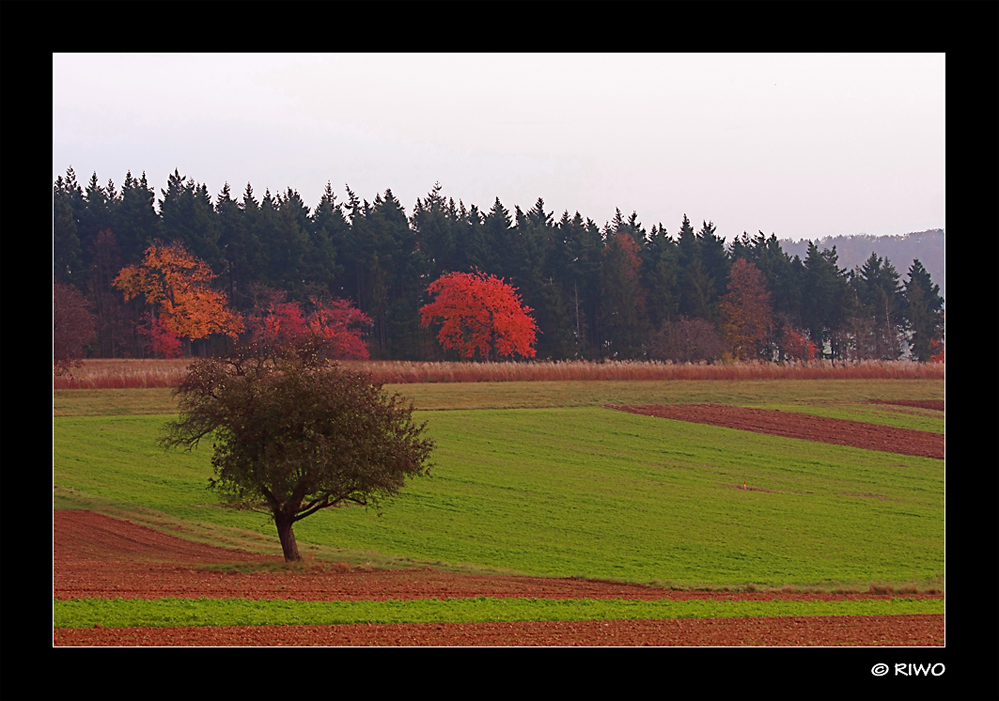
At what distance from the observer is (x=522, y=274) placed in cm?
7550

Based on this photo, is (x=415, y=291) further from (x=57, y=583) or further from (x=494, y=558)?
(x=57, y=583)

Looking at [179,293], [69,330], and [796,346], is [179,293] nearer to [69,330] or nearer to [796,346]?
[69,330]

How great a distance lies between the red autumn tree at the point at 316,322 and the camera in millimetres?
61625

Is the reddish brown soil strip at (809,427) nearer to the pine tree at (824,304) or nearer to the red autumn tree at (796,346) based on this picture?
the red autumn tree at (796,346)

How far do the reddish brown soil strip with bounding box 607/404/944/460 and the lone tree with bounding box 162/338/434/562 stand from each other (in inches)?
957

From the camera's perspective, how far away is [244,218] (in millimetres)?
72125

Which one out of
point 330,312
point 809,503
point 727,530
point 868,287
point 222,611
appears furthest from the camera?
point 868,287

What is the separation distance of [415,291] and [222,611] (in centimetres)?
6033

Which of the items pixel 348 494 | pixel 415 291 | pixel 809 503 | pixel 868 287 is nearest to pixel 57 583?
pixel 348 494

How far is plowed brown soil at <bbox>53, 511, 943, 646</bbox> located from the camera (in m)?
10.3

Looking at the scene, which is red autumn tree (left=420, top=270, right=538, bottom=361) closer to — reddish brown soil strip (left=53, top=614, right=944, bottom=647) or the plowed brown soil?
the plowed brown soil

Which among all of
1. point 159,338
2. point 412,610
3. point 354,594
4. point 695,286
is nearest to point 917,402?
point 695,286

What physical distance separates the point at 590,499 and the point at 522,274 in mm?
49089

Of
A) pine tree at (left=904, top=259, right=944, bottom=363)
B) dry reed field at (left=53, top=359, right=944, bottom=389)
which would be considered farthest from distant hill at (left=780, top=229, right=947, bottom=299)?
dry reed field at (left=53, top=359, right=944, bottom=389)
